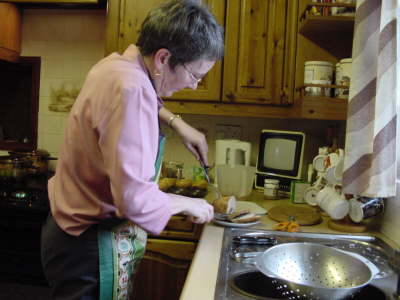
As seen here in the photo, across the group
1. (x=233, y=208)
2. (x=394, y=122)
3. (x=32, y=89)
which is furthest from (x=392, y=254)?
(x=32, y=89)

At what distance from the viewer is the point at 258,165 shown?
89.0 inches

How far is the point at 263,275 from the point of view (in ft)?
3.59

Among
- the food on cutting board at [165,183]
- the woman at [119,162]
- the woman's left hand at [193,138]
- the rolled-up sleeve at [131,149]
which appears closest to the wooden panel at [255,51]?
the food on cutting board at [165,183]

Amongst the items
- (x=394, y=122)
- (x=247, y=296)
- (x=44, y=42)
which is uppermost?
(x=44, y=42)

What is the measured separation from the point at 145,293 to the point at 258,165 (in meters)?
0.87

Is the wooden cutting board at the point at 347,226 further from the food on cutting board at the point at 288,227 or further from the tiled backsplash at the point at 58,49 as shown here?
the tiled backsplash at the point at 58,49

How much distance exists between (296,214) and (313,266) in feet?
1.76

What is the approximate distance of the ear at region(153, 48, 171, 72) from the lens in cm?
101

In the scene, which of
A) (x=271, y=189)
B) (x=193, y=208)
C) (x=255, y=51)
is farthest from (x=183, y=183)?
(x=193, y=208)

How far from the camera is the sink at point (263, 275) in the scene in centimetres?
99

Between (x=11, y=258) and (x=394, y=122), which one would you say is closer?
(x=394, y=122)

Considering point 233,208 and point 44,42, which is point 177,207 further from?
point 44,42

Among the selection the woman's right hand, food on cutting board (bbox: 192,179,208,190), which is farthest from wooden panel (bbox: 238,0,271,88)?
the woman's right hand

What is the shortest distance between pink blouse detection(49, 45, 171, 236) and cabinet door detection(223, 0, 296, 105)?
1068 millimetres
